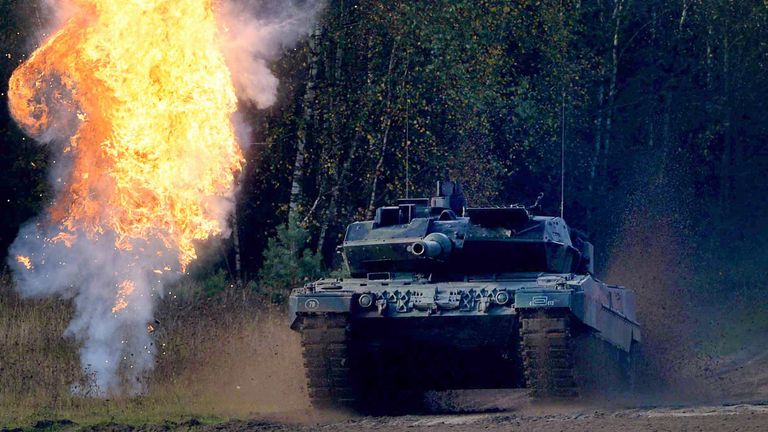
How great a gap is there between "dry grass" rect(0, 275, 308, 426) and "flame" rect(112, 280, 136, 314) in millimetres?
749

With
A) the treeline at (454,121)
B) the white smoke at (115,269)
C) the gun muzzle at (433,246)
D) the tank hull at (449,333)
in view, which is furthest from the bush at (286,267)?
the gun muzzle at (433,246)

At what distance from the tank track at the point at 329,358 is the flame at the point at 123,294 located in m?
3.08

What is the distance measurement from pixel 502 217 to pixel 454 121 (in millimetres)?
8298

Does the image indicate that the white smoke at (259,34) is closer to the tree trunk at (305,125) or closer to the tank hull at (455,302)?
the tree trunk at (305,125)

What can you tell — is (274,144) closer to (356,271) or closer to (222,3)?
(222,3)

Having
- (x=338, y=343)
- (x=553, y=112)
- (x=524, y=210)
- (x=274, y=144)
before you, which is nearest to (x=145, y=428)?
(x=338, y=343)

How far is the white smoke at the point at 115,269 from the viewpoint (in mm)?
18656

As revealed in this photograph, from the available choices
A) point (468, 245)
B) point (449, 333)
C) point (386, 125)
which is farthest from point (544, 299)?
point (386, 125)

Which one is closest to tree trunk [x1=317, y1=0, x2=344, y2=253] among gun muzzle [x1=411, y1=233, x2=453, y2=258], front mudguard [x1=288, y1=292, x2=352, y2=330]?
gun muzzle [x1=411, y1=233, x2=453, y2=258]

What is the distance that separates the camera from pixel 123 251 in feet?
62.4

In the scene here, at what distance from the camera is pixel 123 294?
745 inches

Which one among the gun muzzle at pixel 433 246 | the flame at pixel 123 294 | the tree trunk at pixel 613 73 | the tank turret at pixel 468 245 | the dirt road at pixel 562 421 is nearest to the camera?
the dirt road at pixel 562 421

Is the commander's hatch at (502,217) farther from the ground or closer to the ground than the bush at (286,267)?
farther from the ground

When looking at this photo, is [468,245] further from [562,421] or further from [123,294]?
[123,294]
